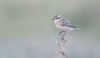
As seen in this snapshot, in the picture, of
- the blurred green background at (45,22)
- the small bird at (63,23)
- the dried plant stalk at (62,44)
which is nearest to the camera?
the dried plant stalk at (62,44)

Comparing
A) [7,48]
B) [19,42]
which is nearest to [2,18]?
[19,42]

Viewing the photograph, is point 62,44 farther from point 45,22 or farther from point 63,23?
point 45,22

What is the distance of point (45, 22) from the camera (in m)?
12.2

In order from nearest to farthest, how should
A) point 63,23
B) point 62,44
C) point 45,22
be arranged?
point 62,44 → point 63,23 → point 45,22

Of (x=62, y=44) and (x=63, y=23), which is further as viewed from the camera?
(x=63, y=23)

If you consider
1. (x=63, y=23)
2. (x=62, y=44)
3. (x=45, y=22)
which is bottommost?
(x=45, y=22)

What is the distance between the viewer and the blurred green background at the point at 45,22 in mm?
9891

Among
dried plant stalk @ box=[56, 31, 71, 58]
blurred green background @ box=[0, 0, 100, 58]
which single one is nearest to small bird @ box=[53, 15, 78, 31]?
blurred green background @ box=[0, 0, 100, 58]

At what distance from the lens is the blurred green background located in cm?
989

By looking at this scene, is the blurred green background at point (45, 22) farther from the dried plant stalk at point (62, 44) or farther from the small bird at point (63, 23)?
the dried plant stalk at point (62, 44)

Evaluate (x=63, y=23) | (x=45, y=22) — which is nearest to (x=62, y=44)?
(x=63, y=23)

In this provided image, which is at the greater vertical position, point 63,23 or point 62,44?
point 62,44

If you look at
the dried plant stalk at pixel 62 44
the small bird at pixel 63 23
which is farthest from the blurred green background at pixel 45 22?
the dried plant stalk at pixel 62 44

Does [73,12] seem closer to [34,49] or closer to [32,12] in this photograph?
[32,12]
